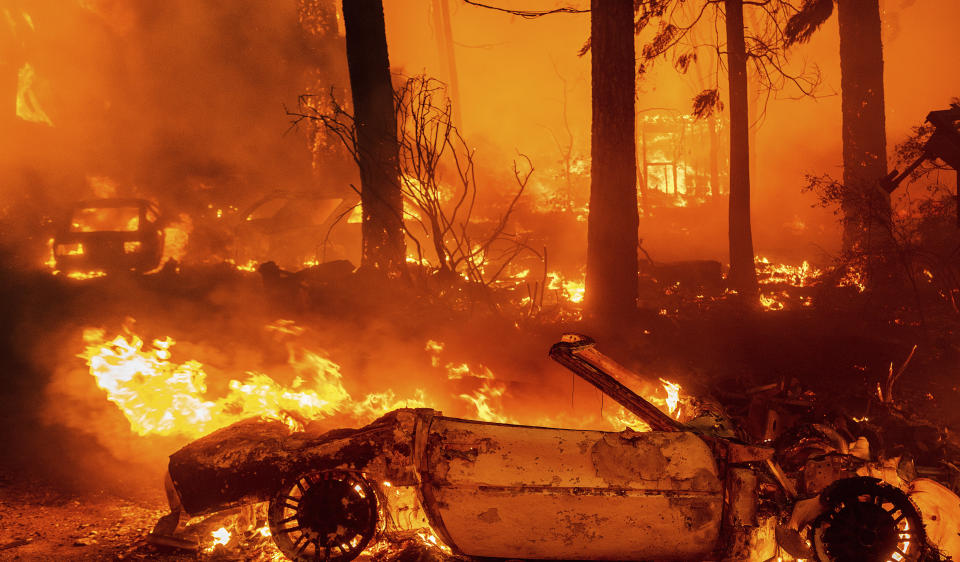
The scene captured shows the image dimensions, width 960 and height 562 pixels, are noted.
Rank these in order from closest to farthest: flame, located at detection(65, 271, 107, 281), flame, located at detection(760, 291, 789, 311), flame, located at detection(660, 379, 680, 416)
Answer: flame, located at detection(660, 379, 680, 416) → flame, located at detection(760, 291, 789, 311) → flame, located at detection(65, 271, 107, 281)

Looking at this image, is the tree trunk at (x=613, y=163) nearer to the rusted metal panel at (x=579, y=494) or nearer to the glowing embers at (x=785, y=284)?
the glowing embers at (x=785, y=284)

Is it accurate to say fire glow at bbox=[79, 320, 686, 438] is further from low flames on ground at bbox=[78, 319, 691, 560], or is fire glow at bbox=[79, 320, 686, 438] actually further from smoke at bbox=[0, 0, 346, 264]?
smoke at bbox=[0, 0, 346, 264]

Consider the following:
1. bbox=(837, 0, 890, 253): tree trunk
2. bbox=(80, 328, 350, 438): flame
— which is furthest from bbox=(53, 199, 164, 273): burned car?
bbox=(837, 0, 890, 253): tree trunk

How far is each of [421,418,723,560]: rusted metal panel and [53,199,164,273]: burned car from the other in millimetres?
12078

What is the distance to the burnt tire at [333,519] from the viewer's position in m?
3.51

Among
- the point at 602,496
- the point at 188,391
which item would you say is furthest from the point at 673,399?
the point at 188,391

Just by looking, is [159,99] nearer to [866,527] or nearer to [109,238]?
[109,238]

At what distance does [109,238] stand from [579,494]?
13127 millimetres

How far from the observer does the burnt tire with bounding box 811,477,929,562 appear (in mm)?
3230

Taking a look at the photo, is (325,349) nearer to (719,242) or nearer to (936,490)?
(936,490)

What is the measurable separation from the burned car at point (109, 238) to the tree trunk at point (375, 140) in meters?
7.11

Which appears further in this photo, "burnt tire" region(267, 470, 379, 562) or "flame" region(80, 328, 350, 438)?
"flame" region(80, 328, 350, 438)

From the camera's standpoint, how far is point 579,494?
124 inches

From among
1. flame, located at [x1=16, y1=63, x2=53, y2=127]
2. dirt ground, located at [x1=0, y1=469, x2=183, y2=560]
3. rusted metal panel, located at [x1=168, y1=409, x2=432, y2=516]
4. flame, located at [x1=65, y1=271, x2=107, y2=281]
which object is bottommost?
dirt ground, located at [x1=0, y1=469, x2=183, y2=560]
